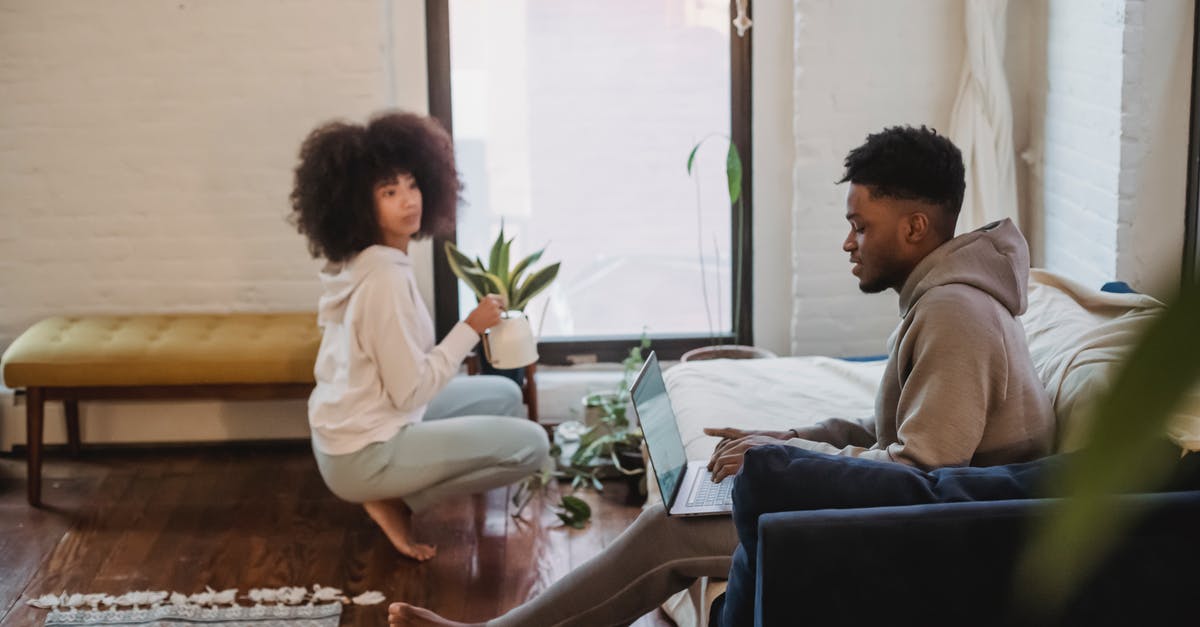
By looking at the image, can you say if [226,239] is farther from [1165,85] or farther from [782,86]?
[1165,85]

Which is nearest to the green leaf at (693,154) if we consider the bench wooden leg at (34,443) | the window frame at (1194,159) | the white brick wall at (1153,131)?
the white brick wall at (1153,131)

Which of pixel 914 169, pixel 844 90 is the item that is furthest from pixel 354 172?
pixel 844 90

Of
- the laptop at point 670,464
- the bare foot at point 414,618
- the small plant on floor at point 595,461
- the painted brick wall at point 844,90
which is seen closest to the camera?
the laptop at point 670,464

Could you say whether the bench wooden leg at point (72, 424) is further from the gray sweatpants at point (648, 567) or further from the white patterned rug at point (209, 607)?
the gray sweatpants at point (648, 567)

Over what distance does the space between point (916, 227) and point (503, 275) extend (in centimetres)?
204

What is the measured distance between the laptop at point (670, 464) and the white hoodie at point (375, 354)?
2.50 feet

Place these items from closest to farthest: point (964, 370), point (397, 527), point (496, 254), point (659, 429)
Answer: point (964, 370) → point (659, 429) → point (397, 527) → point (496, 254)

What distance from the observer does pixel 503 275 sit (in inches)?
163

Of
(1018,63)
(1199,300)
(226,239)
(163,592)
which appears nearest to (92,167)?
(226,239)

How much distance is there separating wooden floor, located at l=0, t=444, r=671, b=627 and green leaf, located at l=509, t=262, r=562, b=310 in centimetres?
63

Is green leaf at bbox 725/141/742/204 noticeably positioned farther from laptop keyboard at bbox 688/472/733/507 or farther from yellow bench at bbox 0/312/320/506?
laptop keyboard at bbox 688/472/733/507

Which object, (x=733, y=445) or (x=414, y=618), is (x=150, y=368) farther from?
(x=733, y=445)

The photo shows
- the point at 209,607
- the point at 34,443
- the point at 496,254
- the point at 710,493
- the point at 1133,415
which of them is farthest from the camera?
the point at 496,254

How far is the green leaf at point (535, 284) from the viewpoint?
4113mm
